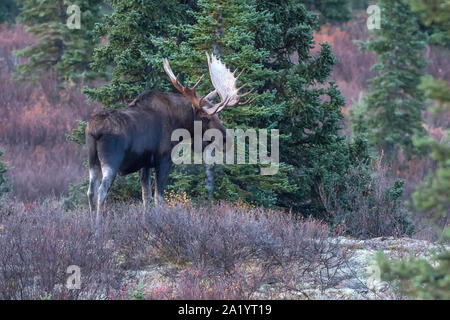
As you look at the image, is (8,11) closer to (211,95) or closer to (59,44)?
(59,44)

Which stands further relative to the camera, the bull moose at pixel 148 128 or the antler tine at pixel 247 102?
the antler tine at pixel 247 102

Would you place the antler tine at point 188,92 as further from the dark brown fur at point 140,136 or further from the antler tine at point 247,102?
the antler tine at point 247,102

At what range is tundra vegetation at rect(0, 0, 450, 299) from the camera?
7195mm

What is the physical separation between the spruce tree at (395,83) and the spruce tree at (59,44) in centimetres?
788

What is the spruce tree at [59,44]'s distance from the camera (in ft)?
64.0

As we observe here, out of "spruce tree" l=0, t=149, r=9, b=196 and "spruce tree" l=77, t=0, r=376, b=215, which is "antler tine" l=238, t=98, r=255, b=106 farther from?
"spruce tree" l=0, t=149, r=9, b=196

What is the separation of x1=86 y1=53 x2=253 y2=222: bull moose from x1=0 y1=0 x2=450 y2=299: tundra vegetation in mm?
65

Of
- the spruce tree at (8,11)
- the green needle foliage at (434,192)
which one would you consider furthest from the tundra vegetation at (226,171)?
the spruce tree at (8,11)

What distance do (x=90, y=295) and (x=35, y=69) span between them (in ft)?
53.7

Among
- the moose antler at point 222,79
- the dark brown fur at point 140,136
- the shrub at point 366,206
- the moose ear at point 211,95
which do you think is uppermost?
the moose antler at point 222,79

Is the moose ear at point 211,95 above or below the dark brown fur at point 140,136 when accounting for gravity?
above

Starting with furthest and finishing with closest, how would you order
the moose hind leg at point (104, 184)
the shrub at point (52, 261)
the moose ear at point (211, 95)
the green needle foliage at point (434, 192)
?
the moose ear at point (211, 95) < the moose hind leg at point (104, 184) < the shrub at point (52, 261) < the green needle foliage at point (434, 192)
